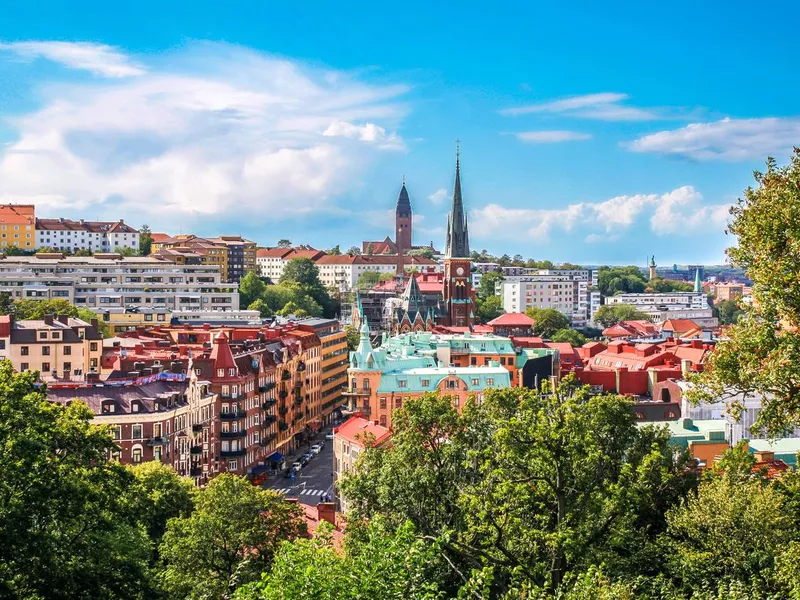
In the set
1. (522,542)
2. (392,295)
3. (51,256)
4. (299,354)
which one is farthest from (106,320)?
(522,542)

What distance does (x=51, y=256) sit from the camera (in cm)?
14525

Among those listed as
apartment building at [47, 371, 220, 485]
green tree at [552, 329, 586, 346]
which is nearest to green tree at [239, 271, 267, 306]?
green tree at [552, 329, 586, 346]

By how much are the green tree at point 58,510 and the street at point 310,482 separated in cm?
3273

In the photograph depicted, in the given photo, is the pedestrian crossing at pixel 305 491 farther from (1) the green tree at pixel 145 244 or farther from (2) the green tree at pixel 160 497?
(1) the green tree at pixel 145 244

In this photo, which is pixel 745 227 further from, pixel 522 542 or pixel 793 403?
pixel 522 542

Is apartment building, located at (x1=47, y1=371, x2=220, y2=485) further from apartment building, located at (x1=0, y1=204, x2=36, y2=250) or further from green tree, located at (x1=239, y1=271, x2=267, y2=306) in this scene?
apartment building, located at (x1=0, y1=204, x2=36, y2=250)

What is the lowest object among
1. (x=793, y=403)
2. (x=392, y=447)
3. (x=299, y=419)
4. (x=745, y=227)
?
(x=299, y=419)

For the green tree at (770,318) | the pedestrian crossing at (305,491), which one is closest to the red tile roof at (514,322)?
the pedestrian crossing at (305,491)

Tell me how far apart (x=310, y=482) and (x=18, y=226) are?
116605 mm

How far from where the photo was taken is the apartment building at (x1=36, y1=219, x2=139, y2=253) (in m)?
179

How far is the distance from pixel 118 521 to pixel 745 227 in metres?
21.5

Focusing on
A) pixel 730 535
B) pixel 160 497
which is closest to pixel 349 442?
pixel 160 497

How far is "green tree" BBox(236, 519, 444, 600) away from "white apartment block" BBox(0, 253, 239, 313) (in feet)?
373

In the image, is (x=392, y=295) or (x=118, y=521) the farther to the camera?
(x=392, y=295)
